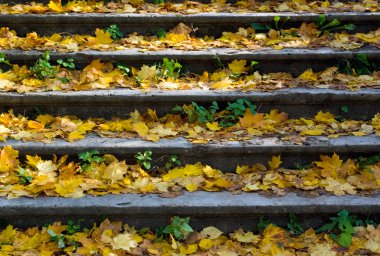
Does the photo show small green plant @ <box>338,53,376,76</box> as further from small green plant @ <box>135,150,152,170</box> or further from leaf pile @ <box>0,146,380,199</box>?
small green plant @ <box>135,150,152,170</box>

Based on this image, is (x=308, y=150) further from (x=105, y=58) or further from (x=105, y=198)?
(x=105, y=58)

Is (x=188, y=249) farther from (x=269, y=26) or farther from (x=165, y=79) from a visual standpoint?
(x=269, y=26)

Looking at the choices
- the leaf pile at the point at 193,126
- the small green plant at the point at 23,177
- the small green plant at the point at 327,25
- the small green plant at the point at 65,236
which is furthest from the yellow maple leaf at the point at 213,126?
the small green plant at the point at 327,25

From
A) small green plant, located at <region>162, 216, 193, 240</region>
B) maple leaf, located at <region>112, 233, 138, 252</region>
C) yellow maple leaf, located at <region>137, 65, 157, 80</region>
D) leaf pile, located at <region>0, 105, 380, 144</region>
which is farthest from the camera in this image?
yellow maple leaf, located at <region>137, 65, 157, 80</region>

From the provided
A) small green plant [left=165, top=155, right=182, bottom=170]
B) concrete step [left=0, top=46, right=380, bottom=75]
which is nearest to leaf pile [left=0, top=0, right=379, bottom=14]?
concrete step [left=0, top=46, right=380, bottom=75]

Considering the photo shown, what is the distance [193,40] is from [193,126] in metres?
0.98

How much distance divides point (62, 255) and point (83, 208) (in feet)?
0.90

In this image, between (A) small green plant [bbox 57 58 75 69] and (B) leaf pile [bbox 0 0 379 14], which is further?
(B) leaf pile [bbox 0 0 379 14]

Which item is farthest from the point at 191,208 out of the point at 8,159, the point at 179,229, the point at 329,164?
the point at 8,159

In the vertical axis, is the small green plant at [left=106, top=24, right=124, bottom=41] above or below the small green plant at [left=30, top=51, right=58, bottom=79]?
above

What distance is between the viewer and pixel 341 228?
8.38ft

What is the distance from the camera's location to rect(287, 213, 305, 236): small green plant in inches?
102

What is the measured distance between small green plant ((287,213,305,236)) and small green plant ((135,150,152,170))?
0.91 meters

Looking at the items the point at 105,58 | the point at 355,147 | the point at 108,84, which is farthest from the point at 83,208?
the point at 355,147
